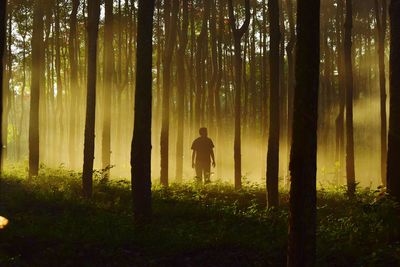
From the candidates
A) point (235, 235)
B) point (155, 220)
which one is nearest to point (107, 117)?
point (155, 220)

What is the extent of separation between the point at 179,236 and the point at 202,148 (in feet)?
33.7

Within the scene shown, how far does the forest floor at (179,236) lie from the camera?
7.91m

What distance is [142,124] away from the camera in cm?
989

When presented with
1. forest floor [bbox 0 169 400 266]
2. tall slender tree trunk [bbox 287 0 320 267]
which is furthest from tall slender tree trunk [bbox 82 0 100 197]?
tall slender tree trunk [bbox 287 0 320 267]

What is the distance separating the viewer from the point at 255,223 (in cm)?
1031

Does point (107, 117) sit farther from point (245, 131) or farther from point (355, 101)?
point (355, 101)

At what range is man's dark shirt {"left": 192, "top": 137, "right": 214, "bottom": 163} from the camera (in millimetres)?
19078

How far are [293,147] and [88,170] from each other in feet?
28.6

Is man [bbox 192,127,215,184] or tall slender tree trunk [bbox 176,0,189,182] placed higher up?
tall slender tree trunk [bbox 176,0,189,182]

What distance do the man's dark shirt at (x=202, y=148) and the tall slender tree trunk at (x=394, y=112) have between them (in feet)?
30.9

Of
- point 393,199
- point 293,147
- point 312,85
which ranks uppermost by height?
point 312,85

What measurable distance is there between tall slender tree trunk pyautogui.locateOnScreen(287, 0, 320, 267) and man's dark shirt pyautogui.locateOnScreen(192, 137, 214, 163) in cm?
1316

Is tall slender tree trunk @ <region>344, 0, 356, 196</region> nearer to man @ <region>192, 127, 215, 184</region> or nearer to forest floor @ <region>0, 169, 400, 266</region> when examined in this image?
forest floor @ <region>0, 169, 400, 266</region>

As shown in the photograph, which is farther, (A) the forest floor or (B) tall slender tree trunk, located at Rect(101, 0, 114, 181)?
(B) tall slender tree trunk, located at Rect(101, 0, 114, 181)
